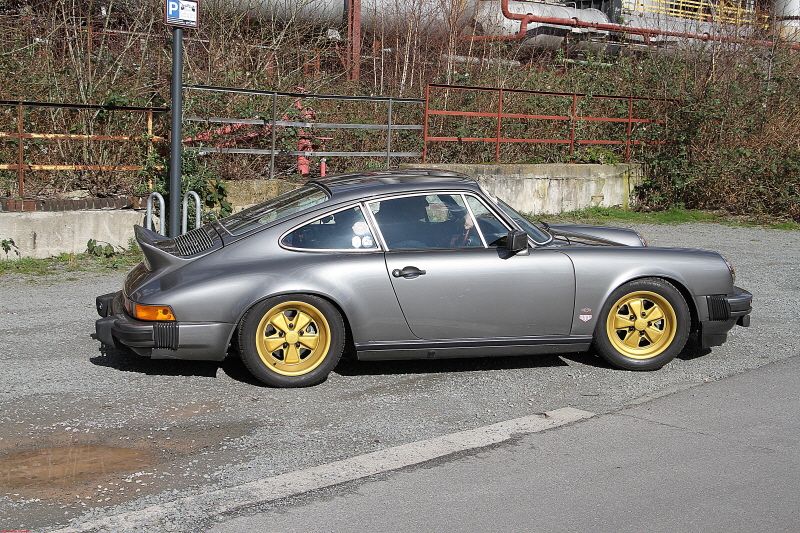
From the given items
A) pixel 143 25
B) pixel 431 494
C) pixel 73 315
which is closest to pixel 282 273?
pixel 431 494

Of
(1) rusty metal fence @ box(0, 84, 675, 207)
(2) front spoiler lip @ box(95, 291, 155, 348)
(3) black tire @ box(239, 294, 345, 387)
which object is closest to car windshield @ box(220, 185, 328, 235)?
(3) black tire @ box(239, 294, 345, 387)

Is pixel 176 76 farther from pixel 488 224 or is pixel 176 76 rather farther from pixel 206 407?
pixel 206 407

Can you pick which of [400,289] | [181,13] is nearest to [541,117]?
[181,13]

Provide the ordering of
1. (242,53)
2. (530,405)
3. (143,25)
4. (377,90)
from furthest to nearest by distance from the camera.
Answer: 1. (377,90)
2. (242,53)
3. (143,25)
4. (530,405)

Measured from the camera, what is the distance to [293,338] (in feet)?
18.0

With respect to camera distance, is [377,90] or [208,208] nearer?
[208,208]

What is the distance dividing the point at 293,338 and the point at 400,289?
736mm

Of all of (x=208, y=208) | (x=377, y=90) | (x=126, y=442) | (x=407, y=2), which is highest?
(x=407, y=2)

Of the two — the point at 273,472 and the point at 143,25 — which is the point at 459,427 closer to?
the point at 273,472

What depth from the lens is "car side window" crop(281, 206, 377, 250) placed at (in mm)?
5652

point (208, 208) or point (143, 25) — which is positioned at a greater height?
point (143, 25)

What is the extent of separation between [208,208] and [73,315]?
4.02 metres

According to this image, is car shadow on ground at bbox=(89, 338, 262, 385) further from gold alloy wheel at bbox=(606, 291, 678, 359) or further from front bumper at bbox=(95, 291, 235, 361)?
gold alloy wheel at bbox=(606, 291, 678, 359)

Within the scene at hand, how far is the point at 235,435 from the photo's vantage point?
474 cm
